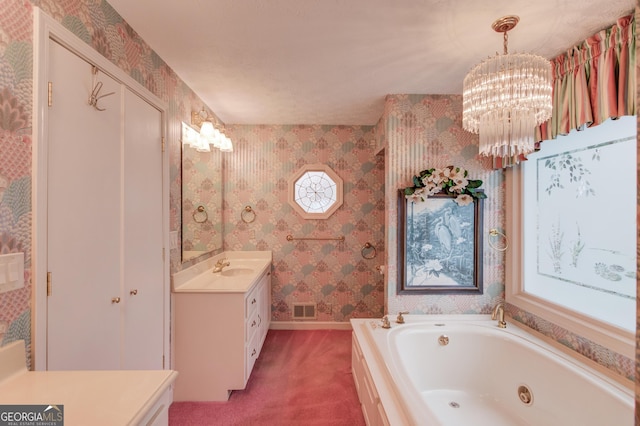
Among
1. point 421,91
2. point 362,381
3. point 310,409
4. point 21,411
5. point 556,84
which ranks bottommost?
point 310,409

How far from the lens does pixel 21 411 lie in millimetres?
750

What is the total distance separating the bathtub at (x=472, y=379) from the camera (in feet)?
4.33

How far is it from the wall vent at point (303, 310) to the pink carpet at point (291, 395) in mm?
409

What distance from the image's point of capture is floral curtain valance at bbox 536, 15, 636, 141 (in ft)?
4.43

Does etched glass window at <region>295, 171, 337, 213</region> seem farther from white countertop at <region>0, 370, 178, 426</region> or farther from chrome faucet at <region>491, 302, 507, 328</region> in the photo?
white countertop at <region>0, 370, 178, 426</region>

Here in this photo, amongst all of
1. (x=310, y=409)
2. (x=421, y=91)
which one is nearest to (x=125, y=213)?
(x=310, y=409)

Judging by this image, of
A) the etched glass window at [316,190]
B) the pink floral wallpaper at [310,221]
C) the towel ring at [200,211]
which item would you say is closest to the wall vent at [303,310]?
the pink floral wallpaper at [310,221]

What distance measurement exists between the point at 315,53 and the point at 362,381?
87.9 inches

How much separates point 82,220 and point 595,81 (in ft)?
9.10

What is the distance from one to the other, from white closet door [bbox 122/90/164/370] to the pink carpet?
0.56m

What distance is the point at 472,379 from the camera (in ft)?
6.40

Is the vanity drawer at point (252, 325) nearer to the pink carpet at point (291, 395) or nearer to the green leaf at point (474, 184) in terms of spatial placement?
the pink carpet at point (291, 395)

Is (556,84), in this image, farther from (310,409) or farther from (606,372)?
(310,409)

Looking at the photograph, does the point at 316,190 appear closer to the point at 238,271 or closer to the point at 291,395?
the point at 238,271
